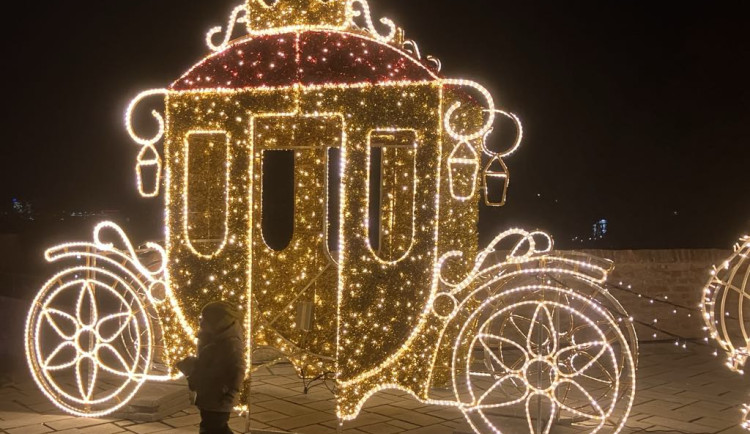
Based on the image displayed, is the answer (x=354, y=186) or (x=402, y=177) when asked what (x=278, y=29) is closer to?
(x=354, y=186)

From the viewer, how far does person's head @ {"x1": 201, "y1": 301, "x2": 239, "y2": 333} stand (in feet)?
14.9

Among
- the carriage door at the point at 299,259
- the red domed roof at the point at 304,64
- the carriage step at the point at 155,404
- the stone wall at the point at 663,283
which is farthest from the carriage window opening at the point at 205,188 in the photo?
the stone wall at the point at 663,283

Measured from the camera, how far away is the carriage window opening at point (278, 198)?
7.14 meters

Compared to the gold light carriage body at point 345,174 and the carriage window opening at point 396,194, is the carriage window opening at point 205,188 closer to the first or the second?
the gold light carriage body at point 345,174

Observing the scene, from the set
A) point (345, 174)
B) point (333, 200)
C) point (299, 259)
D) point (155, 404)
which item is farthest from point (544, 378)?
point (155, 404)

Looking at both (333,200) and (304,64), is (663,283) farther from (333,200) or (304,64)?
(304,64)

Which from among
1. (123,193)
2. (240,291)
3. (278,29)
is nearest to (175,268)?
(240,291)

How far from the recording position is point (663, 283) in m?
9.35

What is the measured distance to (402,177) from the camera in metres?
6.39

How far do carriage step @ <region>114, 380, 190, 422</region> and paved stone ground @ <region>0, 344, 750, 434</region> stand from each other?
72 millimetres

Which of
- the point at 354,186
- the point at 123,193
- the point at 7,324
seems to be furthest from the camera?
the point at 123,193

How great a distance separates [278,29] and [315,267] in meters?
2.30

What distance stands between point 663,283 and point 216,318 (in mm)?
6594

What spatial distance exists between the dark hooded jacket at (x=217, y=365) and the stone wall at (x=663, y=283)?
5616 millimetres
